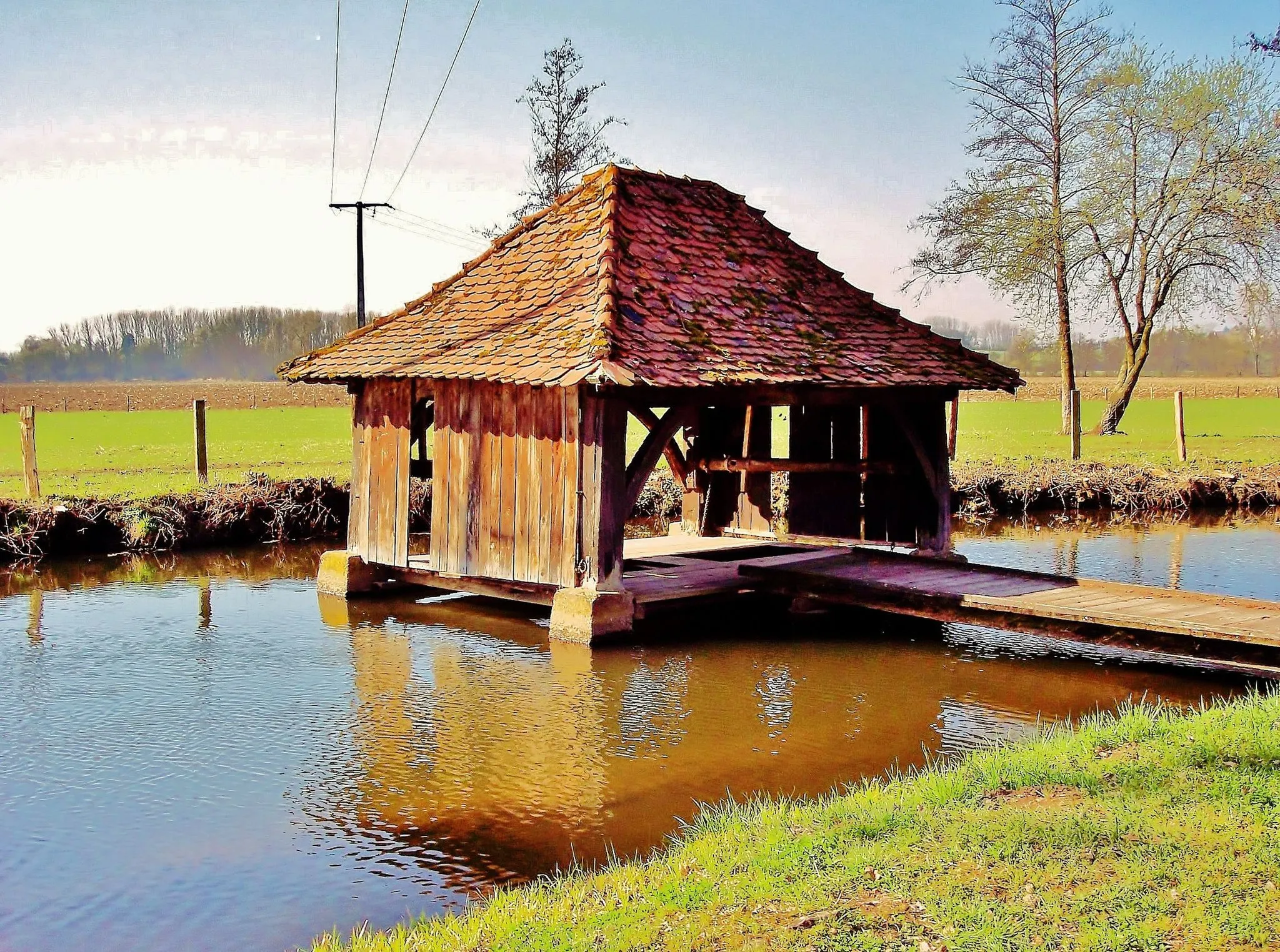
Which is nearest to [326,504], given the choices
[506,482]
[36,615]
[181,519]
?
[181,519]

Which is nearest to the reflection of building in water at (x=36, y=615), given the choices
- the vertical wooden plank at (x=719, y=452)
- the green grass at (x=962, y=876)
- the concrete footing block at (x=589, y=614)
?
the concrete footing block at (x=589, y=614)

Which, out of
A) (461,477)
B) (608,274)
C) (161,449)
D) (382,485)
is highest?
(608,274)

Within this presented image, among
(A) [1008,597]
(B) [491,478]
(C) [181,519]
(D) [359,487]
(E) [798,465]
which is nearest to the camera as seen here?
(A) [1008,597]

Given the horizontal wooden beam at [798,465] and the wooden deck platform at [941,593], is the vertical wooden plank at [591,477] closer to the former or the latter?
the wooden deck platform at [941,593]

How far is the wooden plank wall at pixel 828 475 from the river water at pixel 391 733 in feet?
7.41

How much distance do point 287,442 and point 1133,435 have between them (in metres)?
25.5

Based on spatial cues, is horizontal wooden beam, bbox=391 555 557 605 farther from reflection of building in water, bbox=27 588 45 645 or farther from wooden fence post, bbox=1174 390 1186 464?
wooden fence post, bbox=1174 390 1186 464

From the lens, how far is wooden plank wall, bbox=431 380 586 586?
473 inches

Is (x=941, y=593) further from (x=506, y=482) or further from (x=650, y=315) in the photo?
(x=506, y=482)

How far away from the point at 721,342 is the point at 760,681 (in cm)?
366

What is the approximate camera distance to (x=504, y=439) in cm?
1265

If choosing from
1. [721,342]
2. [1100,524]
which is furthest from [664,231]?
[1100,524]

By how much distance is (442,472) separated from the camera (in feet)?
43.9

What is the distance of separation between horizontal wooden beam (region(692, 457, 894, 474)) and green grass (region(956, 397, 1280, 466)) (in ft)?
40.5
